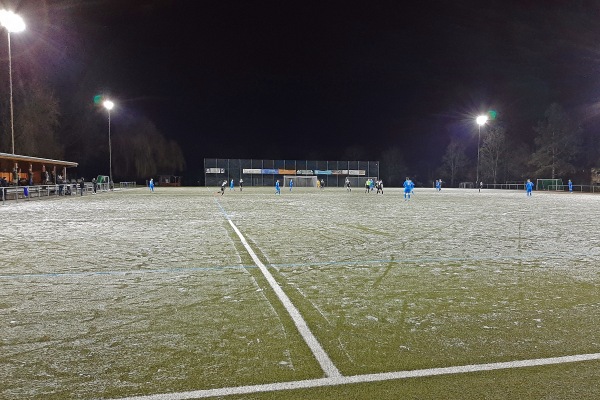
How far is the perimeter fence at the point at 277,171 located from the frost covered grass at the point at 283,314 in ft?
216

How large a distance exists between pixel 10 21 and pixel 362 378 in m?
34.4

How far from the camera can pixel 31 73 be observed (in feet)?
170

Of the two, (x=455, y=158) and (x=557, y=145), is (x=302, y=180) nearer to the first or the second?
(x=455, y=158)

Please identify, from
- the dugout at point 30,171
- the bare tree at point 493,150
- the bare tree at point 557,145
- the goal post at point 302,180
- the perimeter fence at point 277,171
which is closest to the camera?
the dugout at point 30,171

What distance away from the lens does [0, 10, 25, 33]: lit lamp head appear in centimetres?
2710

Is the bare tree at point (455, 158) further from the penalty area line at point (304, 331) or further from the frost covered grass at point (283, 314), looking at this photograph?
the penalty area line at point (304, 331)

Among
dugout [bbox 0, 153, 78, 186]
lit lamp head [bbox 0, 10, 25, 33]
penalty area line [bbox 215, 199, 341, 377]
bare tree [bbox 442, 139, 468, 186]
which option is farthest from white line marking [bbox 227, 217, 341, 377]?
bare tree [bbox 442, 139, 468, 186]

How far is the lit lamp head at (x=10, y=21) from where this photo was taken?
88.9ft

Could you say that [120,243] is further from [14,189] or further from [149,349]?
[14,189]

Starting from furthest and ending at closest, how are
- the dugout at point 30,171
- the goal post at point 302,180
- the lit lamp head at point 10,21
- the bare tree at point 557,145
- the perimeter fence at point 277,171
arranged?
the goal post at point 302,180 → the perimeter fence at point 277,171 → the bare tree at point 557,145 → the dugout at point 30,171 → the lit lamp head at point 10,21

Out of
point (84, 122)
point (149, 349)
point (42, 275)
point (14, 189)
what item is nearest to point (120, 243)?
point (42, 275)

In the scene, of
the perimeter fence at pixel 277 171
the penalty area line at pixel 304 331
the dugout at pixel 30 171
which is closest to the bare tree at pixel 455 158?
the perimeter fence at pixel 277 171

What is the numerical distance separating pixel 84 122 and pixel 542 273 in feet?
240

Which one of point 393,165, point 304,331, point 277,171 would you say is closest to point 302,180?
point 277,171
